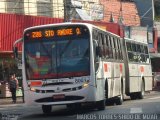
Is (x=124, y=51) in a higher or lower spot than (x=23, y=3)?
lower

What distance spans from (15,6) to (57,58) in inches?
959

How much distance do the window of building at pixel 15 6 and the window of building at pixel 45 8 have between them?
1.88 metres

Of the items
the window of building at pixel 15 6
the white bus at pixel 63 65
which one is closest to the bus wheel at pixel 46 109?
the white bus at pixel 63 65

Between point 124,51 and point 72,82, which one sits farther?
point 124,51

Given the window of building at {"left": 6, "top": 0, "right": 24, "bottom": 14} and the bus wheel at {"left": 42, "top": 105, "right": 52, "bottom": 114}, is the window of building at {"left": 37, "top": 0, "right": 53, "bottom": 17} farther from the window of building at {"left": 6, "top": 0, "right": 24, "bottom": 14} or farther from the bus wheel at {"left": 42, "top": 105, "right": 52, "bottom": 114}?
the bus wheel at {"left": 42, "top": 105, "right": 52, "bottom": 114}

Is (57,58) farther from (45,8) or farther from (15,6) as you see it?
(45,8)

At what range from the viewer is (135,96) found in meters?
33.3

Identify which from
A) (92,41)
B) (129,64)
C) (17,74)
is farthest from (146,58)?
(92,41)

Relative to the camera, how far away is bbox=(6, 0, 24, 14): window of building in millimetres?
44031

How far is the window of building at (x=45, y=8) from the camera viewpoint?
153 ft

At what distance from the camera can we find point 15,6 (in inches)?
1747

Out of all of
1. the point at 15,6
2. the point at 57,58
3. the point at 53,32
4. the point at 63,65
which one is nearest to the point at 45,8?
the point at 15,6

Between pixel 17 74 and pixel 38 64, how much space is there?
20.0m

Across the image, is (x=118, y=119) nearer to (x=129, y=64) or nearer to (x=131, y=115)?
(x=131, y=115)
